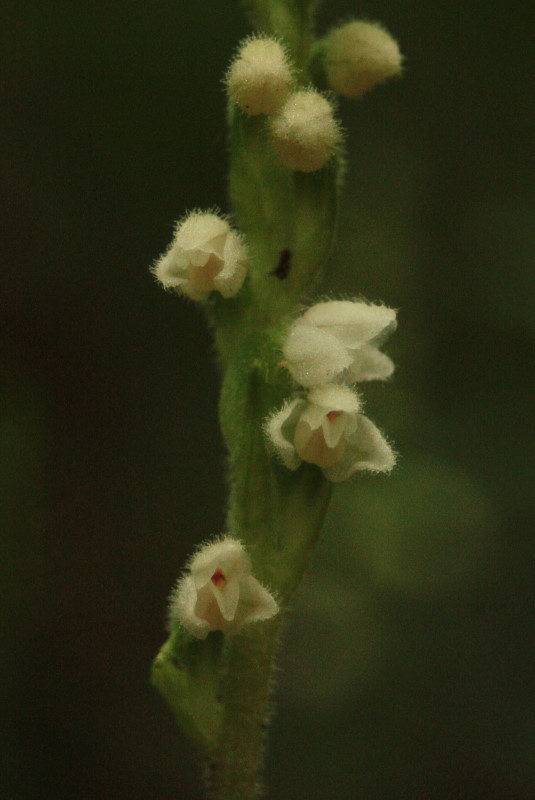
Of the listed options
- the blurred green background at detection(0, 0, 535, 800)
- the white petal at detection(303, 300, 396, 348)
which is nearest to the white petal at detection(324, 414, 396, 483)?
the white petal at detection(303, 300, 396, 348)

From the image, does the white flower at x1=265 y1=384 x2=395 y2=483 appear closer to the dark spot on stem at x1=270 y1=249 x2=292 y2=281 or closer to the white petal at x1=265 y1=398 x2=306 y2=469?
the white petal at x1=265 y1=398 x2=306 y2=469

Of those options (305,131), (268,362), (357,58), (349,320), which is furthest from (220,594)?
(357,58)

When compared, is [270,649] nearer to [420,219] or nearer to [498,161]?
[420,219]

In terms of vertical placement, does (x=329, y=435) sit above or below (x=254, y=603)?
above

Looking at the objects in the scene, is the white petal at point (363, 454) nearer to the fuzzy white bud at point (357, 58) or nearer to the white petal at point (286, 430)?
the white petal at point (286, 430)

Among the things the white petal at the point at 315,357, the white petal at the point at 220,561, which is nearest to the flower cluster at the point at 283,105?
the white petal at the point at 315,357

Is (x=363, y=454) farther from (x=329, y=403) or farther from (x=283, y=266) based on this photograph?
(x=283, y=266)

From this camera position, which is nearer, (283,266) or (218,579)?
(218,579)
